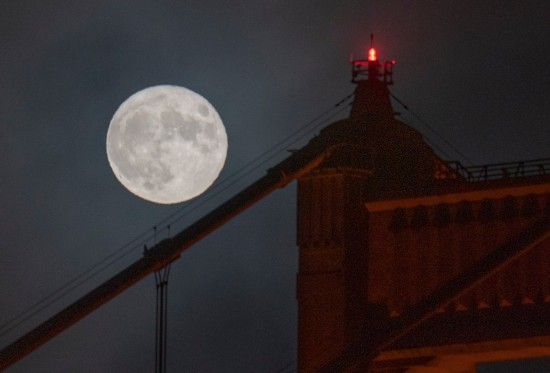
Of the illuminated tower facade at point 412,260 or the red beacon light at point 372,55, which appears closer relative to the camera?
the illuminated tower facade at point 412,260

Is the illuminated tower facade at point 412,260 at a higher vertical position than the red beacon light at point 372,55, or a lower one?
lower

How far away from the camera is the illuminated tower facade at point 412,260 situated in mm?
33844

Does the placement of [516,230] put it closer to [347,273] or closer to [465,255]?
[465,255]

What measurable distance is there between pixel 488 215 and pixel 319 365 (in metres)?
4.90

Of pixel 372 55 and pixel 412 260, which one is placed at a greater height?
pixel 372 55

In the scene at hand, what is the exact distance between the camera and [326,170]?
36.3m

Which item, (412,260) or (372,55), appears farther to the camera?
(372,55)

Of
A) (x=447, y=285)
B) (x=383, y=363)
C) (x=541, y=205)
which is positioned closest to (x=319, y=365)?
(x=383, y=363)

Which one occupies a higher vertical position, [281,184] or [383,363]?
[281,184]

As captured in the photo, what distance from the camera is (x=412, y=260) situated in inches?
1382

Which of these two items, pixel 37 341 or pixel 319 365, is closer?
pixel 319 365

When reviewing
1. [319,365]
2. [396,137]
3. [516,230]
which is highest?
[396,137]

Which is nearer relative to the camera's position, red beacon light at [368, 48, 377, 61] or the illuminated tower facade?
the illuminated tower facade

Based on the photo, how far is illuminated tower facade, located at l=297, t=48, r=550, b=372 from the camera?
33844 millimetres
